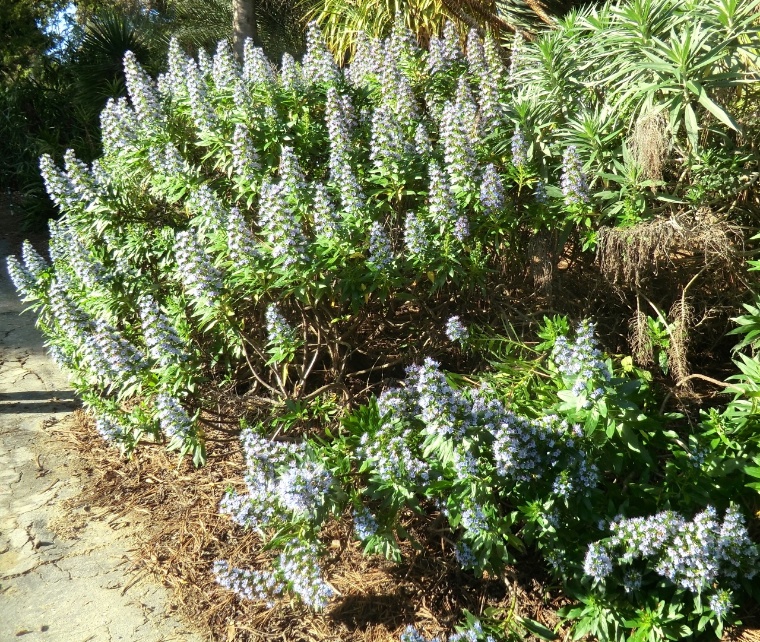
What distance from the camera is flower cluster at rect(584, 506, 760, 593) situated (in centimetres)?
250

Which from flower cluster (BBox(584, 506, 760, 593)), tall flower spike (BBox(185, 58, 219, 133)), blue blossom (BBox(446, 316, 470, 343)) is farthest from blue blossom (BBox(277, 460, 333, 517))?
tall flower spike (BBox(185, 58, 219, 133))

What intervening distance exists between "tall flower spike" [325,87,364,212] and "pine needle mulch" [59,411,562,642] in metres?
1.49

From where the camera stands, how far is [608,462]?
9.15ft

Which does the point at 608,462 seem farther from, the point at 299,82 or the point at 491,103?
the point at 299,82

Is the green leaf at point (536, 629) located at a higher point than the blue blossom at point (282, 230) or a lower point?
lower

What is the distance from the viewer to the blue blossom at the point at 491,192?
3459 mm

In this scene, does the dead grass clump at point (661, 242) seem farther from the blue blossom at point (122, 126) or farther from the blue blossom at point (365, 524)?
the blue blossom at point (122, 126)

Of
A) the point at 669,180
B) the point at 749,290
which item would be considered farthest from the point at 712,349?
the point at 669,180

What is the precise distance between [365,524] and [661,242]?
6.21 ft

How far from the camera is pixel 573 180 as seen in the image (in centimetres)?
343

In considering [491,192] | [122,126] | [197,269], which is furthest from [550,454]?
[122,126]

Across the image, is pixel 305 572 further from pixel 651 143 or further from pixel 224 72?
pixel 224 72

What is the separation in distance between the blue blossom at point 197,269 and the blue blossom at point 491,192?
138cm

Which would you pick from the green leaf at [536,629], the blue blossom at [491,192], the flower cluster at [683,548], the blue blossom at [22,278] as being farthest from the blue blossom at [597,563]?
the blue blossom at [22,278]
